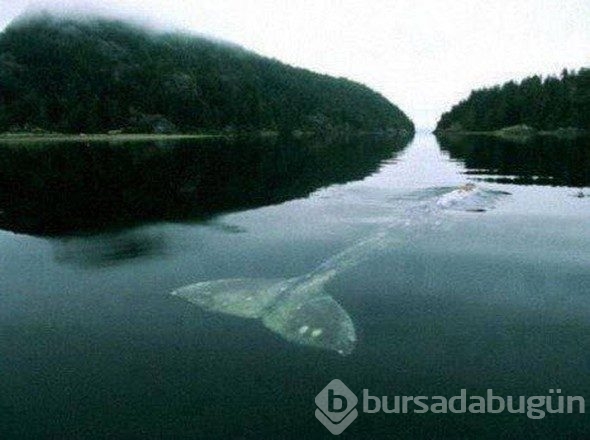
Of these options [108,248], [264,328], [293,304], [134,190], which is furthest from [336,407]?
[134,190]

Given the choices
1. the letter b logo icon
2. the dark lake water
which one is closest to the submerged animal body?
the dark lake water

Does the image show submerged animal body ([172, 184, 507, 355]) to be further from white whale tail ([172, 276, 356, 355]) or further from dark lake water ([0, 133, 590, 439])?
dark lake water ([0, 133, 590, 439])

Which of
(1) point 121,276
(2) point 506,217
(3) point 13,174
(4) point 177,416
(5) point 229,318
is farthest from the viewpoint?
(3) point 13,174

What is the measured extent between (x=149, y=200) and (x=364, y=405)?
3119cm

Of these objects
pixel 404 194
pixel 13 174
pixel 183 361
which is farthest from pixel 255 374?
pixel 13 174

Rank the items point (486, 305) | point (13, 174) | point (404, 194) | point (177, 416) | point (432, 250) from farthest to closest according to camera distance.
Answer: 1. point (13, 174)
2. point (404, 194)
3. point (432, 250)
4. point (486, 305)
5. point (177, 416)

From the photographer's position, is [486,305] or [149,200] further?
[149,200]

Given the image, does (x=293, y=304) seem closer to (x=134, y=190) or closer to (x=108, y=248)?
(x=108, y=248)

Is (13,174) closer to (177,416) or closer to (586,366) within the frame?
(177,416)

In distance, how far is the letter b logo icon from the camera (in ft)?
37.9

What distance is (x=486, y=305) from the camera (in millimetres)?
17984

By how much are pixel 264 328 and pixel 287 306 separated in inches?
68.3

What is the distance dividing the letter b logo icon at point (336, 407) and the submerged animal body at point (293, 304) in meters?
1.76

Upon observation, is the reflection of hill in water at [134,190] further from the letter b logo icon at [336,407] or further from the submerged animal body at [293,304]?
the letter b logo icon at [336,407]
